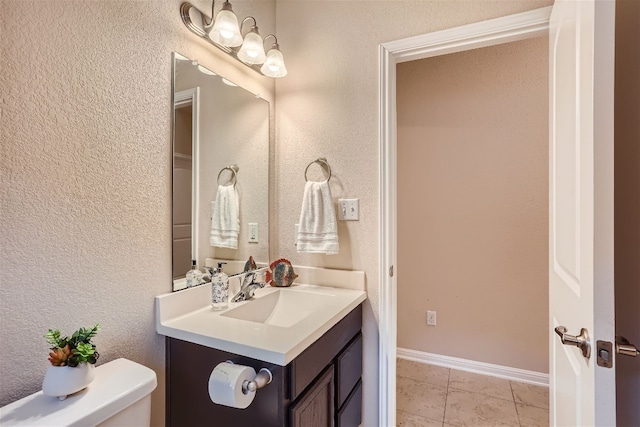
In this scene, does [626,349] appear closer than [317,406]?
Yes

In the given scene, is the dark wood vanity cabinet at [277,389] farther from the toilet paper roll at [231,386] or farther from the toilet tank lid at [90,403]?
the toilet tank lid at [90,403]

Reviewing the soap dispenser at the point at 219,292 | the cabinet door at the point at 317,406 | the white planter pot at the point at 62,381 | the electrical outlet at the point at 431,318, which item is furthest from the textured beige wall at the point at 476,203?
the white planter pot at the point at 62,381

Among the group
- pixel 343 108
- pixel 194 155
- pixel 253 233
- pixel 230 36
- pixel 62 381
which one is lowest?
pixel 62 381

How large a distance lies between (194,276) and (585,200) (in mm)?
1271

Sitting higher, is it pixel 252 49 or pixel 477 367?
pixel 252 49

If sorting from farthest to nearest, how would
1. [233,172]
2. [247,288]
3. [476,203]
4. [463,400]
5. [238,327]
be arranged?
[476,203] < [463,400] < [233,172] < [247,288] < [238,327]

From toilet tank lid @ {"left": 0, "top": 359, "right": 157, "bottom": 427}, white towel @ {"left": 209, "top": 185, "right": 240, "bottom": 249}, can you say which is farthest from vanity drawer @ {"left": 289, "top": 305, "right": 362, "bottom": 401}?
white towel @ {"left": 209, "top": 185, "right": 240, "bottom": 249}

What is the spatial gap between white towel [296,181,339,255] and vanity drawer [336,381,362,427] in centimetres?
64

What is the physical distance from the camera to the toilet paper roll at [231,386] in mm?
839

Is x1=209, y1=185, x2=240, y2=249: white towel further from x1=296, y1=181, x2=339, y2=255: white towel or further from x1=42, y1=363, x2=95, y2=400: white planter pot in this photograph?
x1=42, y1=363, x2=95, y2=400: white planter pot

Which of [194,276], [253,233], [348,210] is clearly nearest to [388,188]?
[348,210]

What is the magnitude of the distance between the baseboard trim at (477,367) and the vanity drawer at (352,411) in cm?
111

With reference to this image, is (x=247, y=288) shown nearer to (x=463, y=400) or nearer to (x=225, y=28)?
(x=225, y=28)

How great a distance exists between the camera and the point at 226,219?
1.45 m
